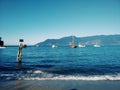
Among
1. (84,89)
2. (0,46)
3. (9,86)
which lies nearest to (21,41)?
(9,86)

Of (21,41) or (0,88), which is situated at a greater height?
(21,41)

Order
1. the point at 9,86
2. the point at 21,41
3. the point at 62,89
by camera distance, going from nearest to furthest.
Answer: the point at 62,89 < the point at 9,86 < the point at 21,41

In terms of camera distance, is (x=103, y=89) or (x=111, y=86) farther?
(x=111, y=86)

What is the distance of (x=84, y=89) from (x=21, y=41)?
25523 millimetres

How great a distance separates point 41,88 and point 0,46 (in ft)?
441

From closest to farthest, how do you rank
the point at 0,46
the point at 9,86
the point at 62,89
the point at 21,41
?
the point at 62,89, the point at 9,86, the point at 21,41, the point at 0,46

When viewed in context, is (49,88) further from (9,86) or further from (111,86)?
(111,86)

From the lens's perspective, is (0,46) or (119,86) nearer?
(119,86)

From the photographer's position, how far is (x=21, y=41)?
37.4 m

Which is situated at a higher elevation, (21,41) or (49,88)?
(21,41)

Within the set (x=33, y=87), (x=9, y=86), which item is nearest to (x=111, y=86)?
(x=33, y=87)

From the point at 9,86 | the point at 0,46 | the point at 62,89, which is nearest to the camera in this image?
the point at 62,89

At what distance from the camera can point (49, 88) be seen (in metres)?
14.5

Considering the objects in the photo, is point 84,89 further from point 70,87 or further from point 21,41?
point 21,41
